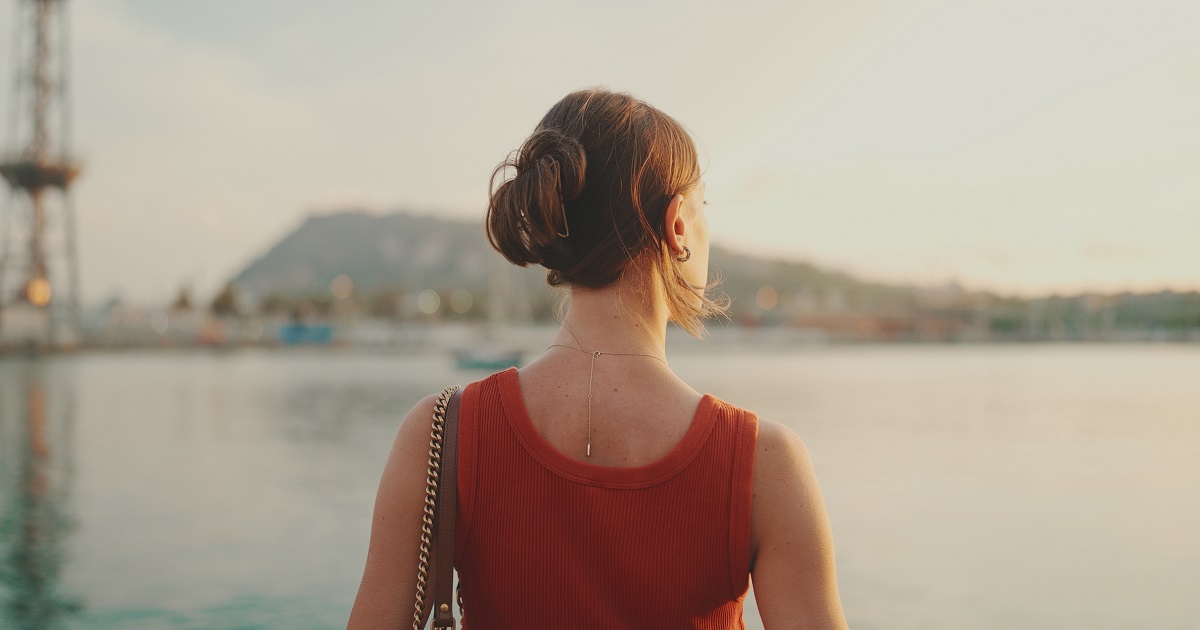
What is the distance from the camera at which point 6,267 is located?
60.1 metres

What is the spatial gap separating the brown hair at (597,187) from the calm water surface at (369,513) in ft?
21.9

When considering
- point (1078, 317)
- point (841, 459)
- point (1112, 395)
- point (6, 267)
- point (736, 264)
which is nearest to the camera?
point (841, 459)

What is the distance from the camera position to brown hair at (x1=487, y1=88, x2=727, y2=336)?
1.22 meters

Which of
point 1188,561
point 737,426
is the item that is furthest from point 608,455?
point 1188,561

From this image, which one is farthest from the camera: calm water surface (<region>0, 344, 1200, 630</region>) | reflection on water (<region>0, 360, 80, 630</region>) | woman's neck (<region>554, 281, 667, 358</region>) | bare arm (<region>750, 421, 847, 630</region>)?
calm water surface (<region>0, 344, 1200, 630</region>)

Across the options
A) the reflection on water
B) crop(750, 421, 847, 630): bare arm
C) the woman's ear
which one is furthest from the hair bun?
the reflection on water

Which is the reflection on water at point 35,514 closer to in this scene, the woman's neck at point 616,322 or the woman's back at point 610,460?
the woman's back at point 610,460

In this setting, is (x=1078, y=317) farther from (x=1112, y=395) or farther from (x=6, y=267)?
(x=6, y=267)

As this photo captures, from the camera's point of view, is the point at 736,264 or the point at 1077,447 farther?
the point at 736,264

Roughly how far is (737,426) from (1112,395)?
42698mm

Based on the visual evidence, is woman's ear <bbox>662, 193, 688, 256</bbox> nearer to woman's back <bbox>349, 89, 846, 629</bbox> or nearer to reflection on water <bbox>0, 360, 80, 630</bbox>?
woman's back <bbox>349, 89, 846, 629</bbox>

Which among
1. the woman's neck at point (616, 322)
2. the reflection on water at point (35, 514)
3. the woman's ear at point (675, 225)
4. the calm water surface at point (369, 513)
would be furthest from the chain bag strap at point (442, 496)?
the reflection on water at point (35, 514)

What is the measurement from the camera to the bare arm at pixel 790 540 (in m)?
1.17

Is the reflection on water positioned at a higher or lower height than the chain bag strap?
lower
